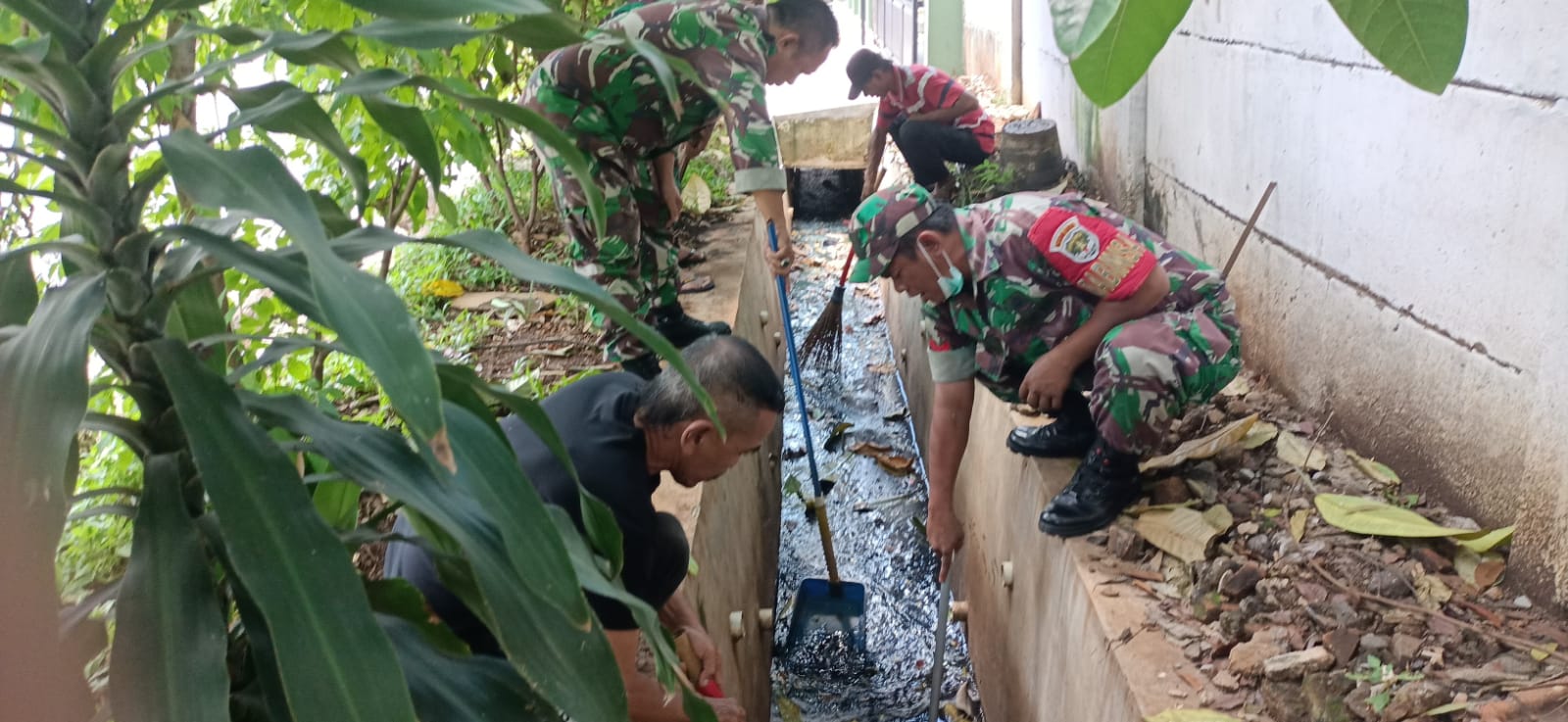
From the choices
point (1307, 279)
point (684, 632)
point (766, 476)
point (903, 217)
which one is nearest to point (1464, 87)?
point (1307, 279)

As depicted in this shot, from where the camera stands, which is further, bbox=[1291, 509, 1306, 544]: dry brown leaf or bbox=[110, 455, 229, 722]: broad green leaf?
bbox=[1291, 509, 1306, 544]: dry brown leaf

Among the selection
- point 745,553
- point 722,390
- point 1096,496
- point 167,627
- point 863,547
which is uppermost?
point 167,627

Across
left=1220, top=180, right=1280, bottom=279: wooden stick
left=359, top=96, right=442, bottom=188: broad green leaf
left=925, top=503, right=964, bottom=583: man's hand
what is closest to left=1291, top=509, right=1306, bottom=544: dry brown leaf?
left=925, top=503, right=964, bottom=583: man's hand

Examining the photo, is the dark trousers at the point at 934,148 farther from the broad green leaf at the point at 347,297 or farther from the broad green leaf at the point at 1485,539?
the broad green leaf at the point at 347,297

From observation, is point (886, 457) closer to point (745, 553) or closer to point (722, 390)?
point (745, 553)

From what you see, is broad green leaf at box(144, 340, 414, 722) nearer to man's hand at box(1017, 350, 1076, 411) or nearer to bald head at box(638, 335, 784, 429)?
bald head at box(638, 335, 784, 429)

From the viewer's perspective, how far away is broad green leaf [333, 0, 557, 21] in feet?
3.30

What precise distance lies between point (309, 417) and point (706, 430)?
39.1 inches

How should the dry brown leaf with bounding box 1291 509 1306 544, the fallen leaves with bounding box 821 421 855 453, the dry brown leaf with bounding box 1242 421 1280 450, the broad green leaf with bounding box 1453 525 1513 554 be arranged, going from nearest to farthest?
the broad green leaf with bounding box 1453 525 1513 554 < the dry brown leaf with bounding box 1291 509 1306 544 < the dry brown leaf with bounding box 1242 421 1280 450 < the fallen leaves with bounding box 821 421 855 453

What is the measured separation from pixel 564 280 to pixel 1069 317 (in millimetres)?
2141

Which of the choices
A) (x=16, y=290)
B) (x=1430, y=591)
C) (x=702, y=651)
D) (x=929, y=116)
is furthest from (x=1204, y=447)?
(x=929, y=116)

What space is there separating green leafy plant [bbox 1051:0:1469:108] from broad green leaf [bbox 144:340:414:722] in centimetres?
70

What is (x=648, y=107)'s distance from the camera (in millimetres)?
3676

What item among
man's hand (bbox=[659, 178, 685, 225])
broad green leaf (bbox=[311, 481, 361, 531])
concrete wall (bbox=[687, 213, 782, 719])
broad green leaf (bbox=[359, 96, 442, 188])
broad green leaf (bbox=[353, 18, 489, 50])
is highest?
Answer: broad green leaf (bbox=[353, 18, 489, 50])
